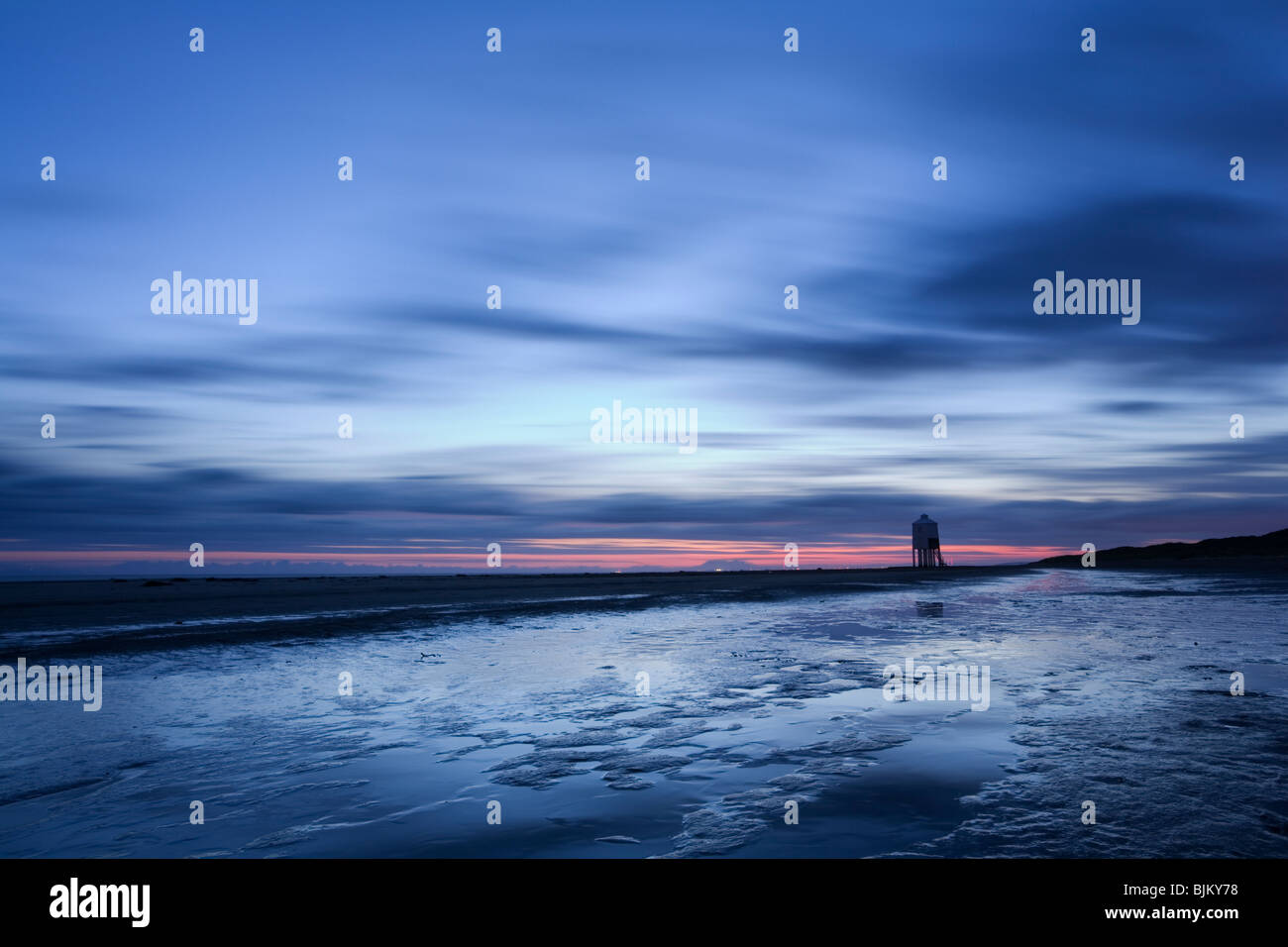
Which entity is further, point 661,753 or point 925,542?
point 925,542

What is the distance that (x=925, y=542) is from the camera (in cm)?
9700

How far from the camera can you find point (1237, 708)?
367 inches

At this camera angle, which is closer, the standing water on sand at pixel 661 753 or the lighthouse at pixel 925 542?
the standing water on sand at pixel 661 753

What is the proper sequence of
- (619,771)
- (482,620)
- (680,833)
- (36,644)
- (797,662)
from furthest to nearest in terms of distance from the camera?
(482,620) → (36,644) → (797,662) → (619,771) → (680,833)

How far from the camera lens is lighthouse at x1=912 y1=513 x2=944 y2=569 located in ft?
316

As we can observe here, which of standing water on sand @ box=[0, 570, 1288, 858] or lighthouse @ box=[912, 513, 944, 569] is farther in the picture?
lighthouse @ box=[912, 513, 944, 569]

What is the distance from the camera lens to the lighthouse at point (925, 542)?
316 ft
